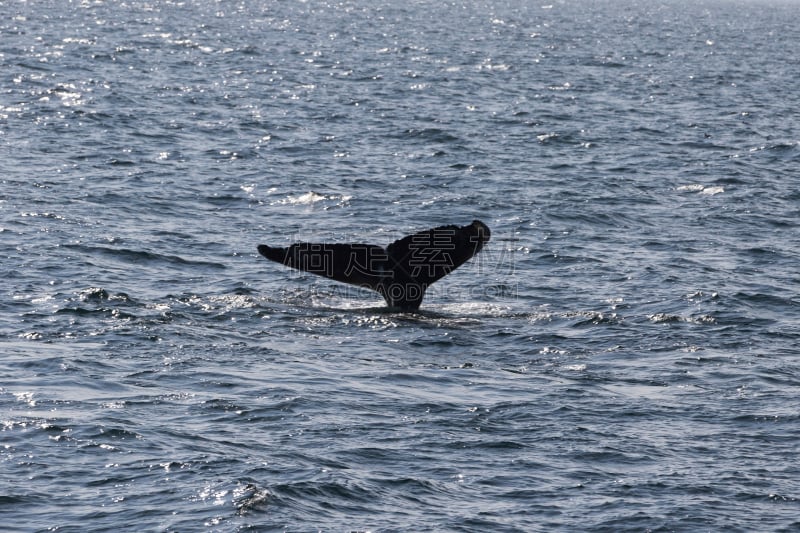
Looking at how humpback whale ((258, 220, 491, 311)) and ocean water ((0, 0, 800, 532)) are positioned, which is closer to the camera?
ocean water ((0, 0, 800, 532))

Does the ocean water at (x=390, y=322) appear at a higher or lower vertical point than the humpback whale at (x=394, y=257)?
lower

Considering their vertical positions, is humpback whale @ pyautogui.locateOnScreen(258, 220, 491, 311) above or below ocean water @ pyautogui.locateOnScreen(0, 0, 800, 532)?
above

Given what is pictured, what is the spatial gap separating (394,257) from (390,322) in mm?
1016

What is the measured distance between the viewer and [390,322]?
21609 millimetres

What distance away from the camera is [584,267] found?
26.9 metres

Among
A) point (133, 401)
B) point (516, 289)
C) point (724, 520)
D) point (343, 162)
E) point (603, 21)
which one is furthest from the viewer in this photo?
point (603, 21)

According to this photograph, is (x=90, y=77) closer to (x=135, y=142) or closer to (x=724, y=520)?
(x=135, y=142)

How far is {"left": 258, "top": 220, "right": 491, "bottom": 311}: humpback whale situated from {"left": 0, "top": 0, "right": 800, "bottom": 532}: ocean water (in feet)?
Answer: 2.31

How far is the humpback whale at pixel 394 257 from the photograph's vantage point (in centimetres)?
2086

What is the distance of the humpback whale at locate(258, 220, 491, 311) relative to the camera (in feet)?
68.4

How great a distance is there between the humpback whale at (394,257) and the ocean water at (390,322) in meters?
0.71

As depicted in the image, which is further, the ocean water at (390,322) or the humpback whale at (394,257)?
the humpback whale at (394,257)

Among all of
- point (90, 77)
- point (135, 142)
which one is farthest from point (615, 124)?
point (90, 77)

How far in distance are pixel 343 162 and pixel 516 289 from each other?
49.3 ft
